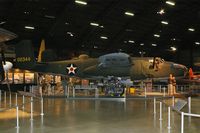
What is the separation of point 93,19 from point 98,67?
13223 mm

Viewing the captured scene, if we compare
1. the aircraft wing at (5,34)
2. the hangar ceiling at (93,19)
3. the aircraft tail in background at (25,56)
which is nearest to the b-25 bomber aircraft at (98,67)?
the aircraft tail in background at (25,56)

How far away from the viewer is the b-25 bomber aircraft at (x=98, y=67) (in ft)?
92.3

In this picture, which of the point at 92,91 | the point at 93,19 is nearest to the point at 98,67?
the point at 92,91

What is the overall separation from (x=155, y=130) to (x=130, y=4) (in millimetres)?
28388

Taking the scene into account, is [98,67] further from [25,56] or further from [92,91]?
[25,56]

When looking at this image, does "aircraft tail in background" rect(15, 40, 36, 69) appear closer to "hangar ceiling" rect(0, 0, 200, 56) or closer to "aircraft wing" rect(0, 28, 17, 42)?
"hangar ceiling" rect(0, 0, 200, 56)

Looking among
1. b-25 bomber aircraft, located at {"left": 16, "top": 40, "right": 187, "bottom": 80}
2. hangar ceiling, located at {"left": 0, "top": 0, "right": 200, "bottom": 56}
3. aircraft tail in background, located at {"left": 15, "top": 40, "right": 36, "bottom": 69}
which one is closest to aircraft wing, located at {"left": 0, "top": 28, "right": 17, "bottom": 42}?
b-25 bomber aircraft, located at {"left": 16, "top": 40, "right": 187, "bottom": 80}

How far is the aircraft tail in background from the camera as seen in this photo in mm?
29516

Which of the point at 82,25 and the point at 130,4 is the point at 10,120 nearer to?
the point at 130,4

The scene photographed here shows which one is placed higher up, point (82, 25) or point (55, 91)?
point (82, 25)

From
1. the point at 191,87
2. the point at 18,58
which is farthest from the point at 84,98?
the point at 191,87

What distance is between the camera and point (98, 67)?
28.4m

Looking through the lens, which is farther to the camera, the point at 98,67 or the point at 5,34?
the point at 98,67

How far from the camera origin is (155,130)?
34.4 feet
